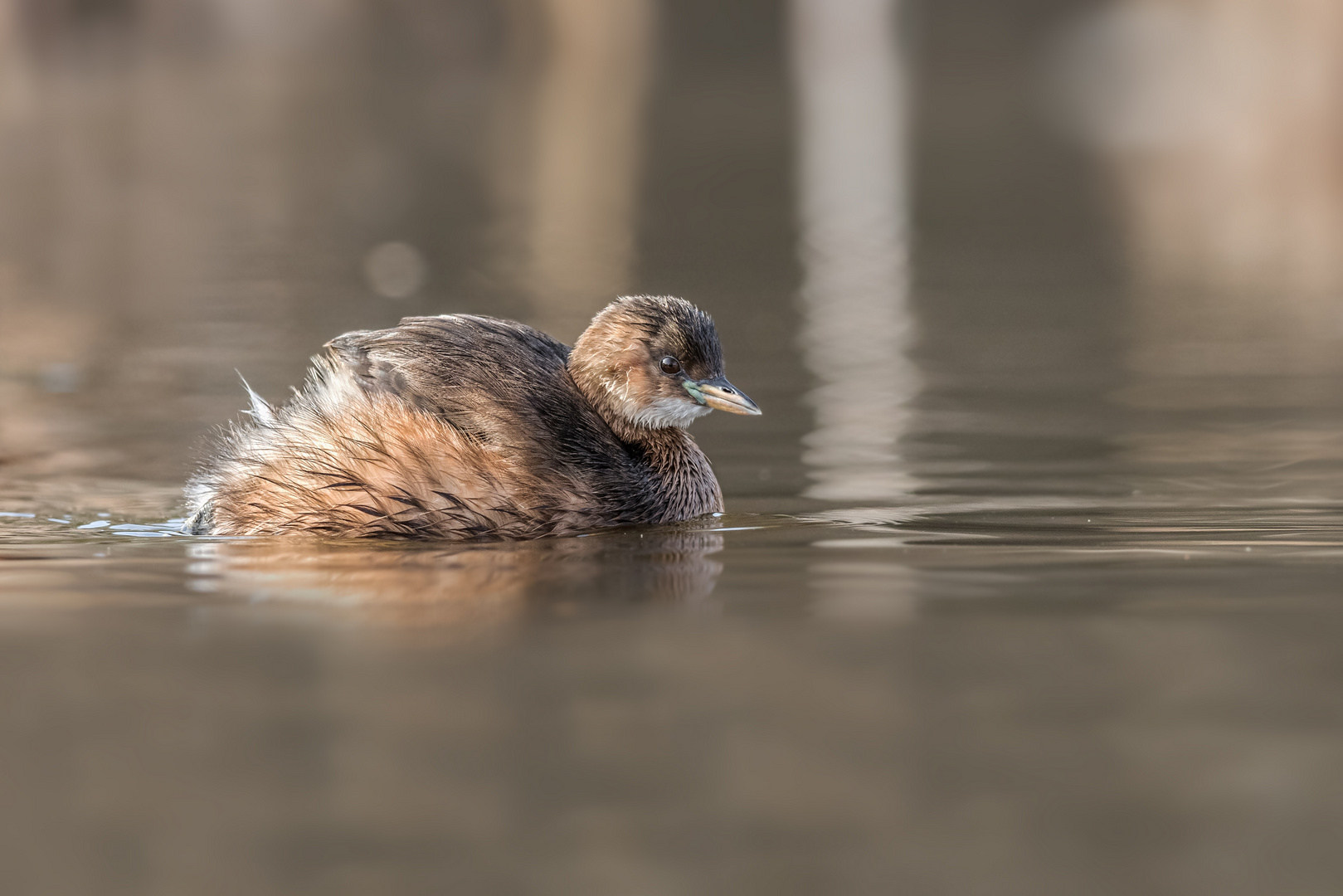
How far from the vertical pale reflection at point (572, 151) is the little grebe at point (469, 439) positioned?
419cm

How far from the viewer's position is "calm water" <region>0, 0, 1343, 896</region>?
116 inches

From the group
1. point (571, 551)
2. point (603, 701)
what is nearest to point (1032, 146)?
Result: point (571, 551)

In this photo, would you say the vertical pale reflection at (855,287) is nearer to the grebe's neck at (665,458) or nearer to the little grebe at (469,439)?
the grebe's neck at (665,458)

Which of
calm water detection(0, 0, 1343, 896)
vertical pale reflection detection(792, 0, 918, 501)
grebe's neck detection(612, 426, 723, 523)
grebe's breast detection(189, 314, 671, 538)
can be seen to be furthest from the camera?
vertical pale reflection detection(792, 0, 918, 501)

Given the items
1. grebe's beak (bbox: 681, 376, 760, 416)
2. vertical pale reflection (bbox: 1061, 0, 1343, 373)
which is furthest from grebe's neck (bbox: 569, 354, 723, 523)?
vertical pale reflection (bbox: 1061, 0, 1343, 373)

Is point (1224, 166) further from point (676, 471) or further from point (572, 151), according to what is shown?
point (676, 471)

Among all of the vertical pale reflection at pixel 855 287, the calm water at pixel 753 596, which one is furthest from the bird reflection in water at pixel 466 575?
the vertical pale reflection at pixel 855 287

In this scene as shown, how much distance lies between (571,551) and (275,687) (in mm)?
1709

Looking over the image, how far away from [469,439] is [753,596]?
4.27 feet

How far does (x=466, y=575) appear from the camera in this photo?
4.89 metres

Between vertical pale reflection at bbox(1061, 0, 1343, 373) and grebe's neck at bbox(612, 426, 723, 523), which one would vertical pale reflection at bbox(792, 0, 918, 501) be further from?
vertical pale reflection at bbox(1061, 0, 1343, 373)

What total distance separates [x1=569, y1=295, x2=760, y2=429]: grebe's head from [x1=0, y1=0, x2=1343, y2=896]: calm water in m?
0.44

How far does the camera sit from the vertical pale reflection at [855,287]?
6992 millimetres

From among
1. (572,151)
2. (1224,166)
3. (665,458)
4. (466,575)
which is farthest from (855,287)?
(572,151)
